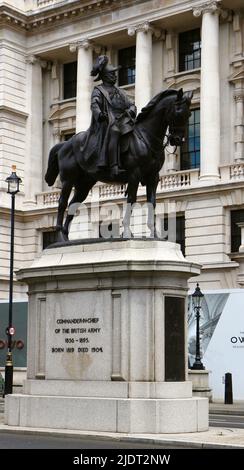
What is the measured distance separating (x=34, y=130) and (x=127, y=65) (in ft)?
23.4

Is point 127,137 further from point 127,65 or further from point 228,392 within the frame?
point 127,65

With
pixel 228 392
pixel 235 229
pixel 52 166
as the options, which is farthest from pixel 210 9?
pixel 52 166

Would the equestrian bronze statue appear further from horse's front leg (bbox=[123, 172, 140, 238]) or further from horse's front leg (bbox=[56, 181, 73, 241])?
horse's front leg (bbox=[56, 181, 73, 241])

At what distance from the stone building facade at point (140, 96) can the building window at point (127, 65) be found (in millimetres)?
61

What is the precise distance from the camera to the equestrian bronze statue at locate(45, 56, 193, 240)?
17.8 meters

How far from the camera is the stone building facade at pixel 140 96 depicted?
46.4m

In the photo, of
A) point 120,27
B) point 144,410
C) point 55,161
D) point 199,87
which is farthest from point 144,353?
point 120,27

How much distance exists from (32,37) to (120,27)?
6.92 m

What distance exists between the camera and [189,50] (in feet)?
169

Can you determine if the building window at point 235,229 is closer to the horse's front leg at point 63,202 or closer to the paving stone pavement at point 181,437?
the horse's front leg at point 63,202

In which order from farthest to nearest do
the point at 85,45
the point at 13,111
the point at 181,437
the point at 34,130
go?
1. the point at 34,130
2. the point at 13,111
3. the point at 85,45
4. the point at 181,437

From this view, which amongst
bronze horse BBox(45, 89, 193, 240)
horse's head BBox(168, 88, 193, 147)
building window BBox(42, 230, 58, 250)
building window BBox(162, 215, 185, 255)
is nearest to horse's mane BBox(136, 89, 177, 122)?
bronze horse BBox(45, 89, 193, 240)

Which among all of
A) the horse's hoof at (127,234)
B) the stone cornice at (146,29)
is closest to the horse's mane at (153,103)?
the horse's hoof at (127,234)

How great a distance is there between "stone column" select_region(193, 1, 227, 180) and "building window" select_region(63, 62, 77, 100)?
1128 centimetres
